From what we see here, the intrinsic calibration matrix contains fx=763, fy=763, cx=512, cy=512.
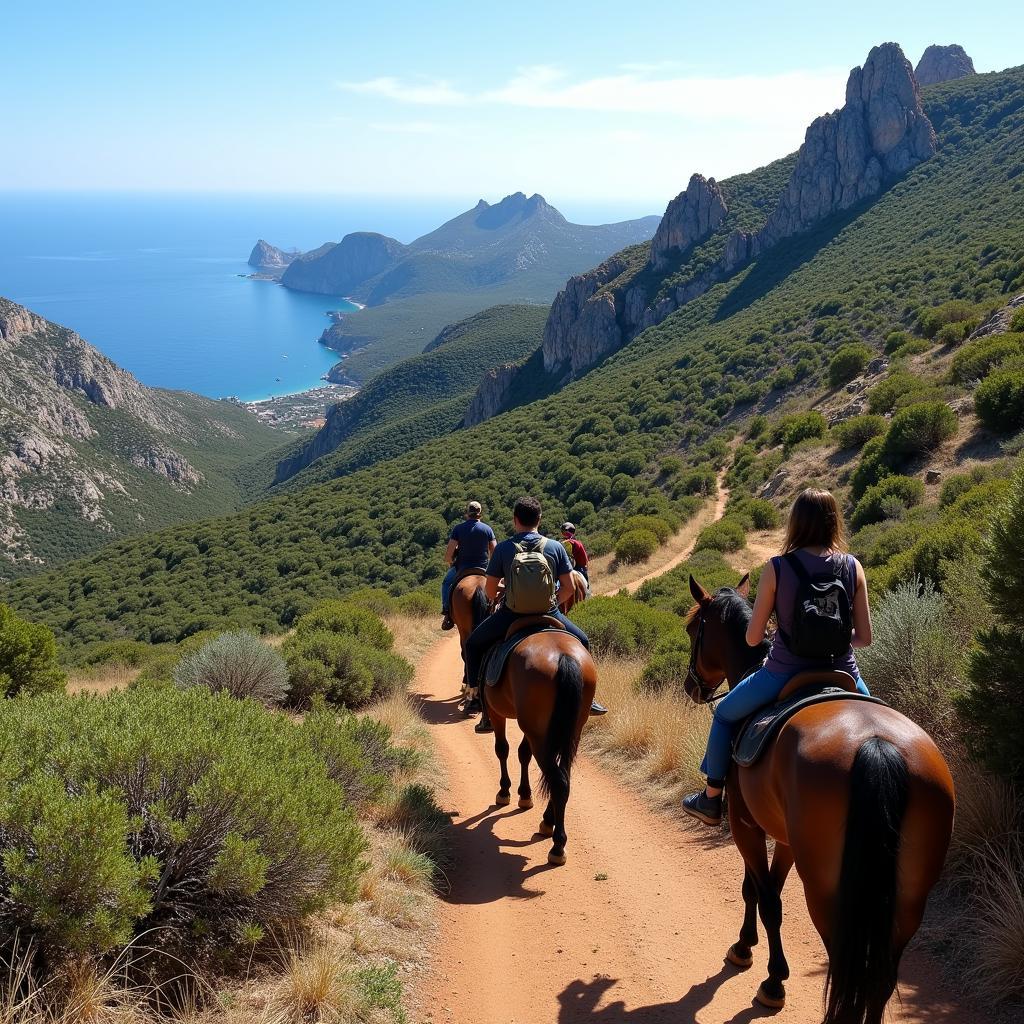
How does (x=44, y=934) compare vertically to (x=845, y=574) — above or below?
below

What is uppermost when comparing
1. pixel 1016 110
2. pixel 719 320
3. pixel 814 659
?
pixel 1016 110

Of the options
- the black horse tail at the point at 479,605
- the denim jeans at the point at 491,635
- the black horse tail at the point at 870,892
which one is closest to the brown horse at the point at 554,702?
the denim jeans at the point at 491,635

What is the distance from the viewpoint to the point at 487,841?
6566 millimetres

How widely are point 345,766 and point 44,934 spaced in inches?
123

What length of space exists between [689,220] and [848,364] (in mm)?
55428

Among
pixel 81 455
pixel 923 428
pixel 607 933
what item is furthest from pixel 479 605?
pixel 81 455

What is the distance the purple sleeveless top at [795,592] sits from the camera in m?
3.96

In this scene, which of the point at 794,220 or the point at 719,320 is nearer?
the point at 719,320

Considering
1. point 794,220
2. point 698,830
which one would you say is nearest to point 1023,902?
point 698,830

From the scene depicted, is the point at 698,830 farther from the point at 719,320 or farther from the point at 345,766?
the point at 719,320

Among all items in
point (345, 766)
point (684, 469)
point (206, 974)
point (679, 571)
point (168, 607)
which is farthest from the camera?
point (168, 607)

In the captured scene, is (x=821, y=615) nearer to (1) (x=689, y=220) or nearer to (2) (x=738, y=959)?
(2) (x=738, y=959)

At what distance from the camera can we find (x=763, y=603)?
4125 millimetres

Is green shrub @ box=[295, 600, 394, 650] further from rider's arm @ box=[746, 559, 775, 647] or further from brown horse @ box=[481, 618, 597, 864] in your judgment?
rider's arm @ box=[746, 559, 775, 647]
